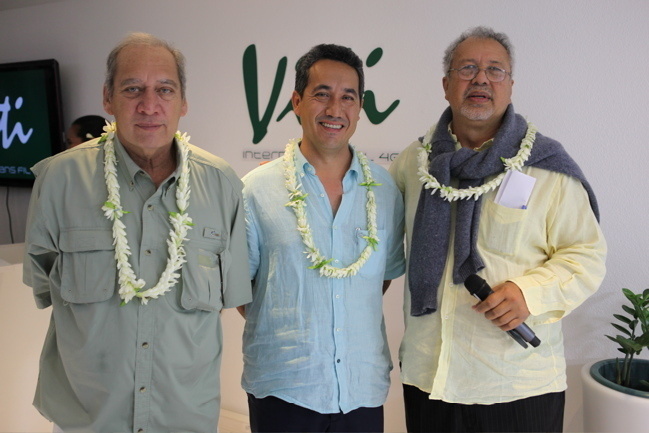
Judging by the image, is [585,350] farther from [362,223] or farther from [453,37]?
[453,37]

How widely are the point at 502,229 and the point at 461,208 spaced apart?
0.49 ft

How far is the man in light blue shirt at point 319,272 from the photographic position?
1.87 m

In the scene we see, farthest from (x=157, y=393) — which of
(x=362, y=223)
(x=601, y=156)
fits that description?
(x=601, y=156)

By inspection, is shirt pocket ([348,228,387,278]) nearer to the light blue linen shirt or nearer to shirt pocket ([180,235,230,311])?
the light blue linen shirt

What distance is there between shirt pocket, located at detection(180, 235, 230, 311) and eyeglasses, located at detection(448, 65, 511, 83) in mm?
999

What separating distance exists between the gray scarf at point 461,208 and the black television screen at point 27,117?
144 inches

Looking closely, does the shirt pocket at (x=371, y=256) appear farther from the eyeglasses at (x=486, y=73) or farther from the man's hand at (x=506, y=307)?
the eyeglasses at (x=486, y=73)

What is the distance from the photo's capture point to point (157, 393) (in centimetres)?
168

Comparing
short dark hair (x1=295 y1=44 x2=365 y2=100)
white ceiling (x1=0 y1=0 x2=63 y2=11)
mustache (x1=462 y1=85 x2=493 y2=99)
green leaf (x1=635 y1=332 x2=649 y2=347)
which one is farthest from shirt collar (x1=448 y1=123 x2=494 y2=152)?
white ceiling (x1=0 y1=0 x2=63 y2=11)

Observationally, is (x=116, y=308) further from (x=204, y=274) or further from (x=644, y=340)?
(x=644, y=340)

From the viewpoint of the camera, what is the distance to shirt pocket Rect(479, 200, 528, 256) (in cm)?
190

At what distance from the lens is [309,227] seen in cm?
193

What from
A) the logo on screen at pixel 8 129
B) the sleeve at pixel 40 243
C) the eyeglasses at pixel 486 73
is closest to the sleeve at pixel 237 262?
the sleeve at pixel 40 243

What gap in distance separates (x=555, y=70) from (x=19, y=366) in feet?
10.4
